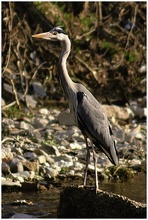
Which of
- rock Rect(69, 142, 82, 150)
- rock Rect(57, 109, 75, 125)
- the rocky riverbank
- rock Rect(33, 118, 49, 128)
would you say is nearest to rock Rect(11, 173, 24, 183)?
the rocky riverbank

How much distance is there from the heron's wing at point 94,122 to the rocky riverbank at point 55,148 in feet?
6.85

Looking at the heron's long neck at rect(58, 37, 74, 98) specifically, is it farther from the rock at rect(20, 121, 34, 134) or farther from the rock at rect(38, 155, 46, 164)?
the rock at rect(20, 121, 34, 134)

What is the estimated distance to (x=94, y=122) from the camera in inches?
264

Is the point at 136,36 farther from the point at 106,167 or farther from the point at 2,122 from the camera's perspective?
the point at 106,167

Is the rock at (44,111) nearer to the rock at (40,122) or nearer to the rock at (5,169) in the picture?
the rock at (40,122)

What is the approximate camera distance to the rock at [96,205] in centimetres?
583

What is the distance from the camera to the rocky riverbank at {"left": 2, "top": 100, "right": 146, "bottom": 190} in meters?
9.06

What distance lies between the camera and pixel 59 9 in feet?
49.8

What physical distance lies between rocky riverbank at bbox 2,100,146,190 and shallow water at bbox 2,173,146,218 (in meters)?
0.20

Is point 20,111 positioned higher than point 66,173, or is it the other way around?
point 20,111

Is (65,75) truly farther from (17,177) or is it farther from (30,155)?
(30,155)

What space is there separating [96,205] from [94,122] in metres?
1.02

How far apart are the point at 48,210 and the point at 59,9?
28.0 feet

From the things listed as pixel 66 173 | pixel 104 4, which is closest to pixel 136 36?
pixel 104 4
